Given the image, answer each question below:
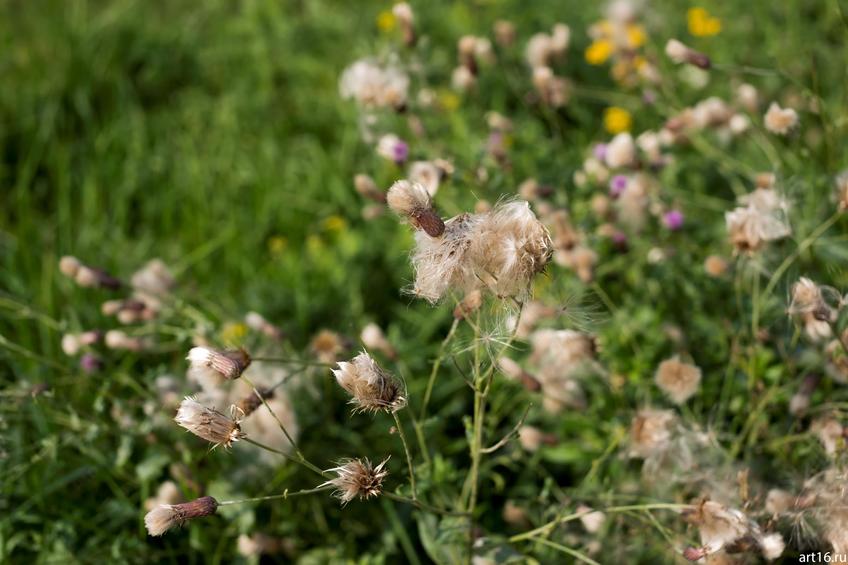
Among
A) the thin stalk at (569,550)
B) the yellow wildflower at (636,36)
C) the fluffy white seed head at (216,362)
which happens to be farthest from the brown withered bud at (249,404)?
the yellow wildflower at (636,36)

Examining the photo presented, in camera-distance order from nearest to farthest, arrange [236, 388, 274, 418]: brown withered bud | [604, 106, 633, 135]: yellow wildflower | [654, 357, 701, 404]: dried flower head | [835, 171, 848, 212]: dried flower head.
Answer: [236, 388, 274, 418]: brown withered bud → [835, 171, 848, 212]: dried flower head → [654, 357, 701, 404]: dried flower head → [604, 106, 633, 135]: yellow wildflower

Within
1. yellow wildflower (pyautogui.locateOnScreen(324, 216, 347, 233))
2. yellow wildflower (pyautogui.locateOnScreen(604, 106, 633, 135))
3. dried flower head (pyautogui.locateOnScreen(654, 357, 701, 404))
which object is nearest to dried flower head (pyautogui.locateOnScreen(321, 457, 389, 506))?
dried flower head (pyautogui.locateOnScreen(654, 357, 701, 404))

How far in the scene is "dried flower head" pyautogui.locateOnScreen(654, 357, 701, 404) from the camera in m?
1.99

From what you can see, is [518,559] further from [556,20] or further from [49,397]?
[556,20]

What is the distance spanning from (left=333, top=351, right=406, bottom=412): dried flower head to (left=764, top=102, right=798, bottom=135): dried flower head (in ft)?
3.81

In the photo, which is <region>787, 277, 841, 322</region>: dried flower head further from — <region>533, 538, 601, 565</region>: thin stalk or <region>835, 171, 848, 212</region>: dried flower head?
<region>533, 538, 601, 565</region>: thin stalk

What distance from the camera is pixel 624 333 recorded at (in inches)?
91.9

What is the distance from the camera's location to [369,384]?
1395 mm

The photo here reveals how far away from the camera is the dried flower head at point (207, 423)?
1438 mm

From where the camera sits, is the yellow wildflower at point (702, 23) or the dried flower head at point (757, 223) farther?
the yellow wildflower at point (702, 23)

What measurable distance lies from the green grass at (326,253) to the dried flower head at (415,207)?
0.23 m

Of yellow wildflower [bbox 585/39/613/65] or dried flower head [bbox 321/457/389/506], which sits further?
yellow wildflower [bbox 585/39/613/65]

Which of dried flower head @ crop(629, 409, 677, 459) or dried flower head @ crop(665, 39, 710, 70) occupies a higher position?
dried flower head @ crop(665, 39, 710, 70)

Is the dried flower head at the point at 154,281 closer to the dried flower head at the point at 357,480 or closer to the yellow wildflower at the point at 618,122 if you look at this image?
the dried flower head at the point at 357,480
